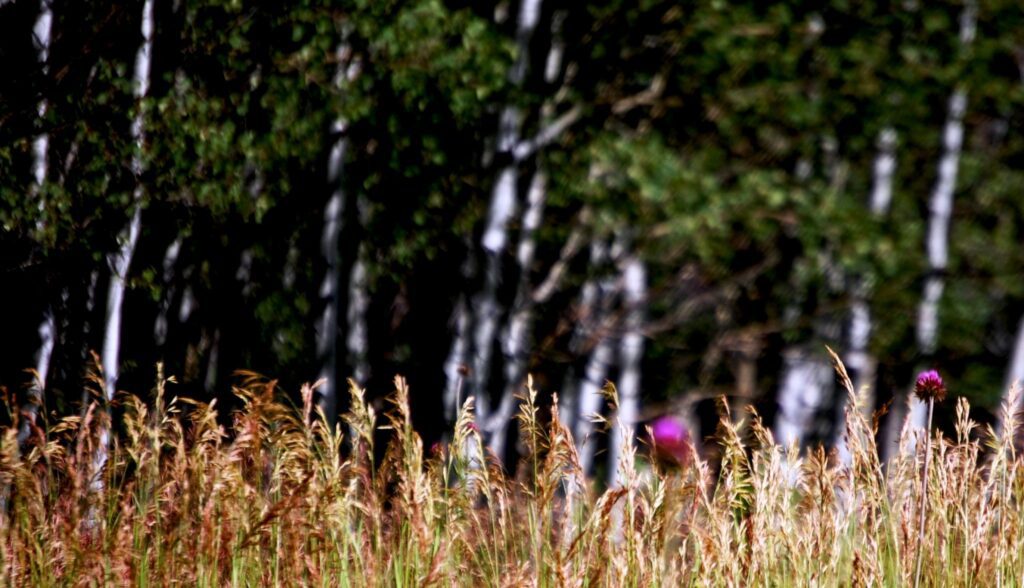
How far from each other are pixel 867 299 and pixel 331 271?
4043 millimetres

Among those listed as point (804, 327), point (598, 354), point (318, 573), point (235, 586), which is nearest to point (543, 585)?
point (318, 573)

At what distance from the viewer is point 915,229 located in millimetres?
8664

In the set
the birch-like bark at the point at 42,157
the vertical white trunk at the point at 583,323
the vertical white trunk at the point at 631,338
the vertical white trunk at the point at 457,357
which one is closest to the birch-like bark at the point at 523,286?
the vertical white trunk at the point at 457,357

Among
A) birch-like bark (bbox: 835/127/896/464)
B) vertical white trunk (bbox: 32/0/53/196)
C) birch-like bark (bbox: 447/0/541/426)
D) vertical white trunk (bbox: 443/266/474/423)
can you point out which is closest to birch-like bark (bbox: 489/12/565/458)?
birch-like bark (bbox: 447/0/541/426)

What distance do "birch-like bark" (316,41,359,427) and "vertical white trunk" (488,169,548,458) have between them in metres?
1.45

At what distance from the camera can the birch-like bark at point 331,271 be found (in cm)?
946

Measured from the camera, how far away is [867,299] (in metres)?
8.77

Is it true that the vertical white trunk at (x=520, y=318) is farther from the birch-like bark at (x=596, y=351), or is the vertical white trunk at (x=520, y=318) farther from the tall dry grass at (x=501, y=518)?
the tall dry grass at (x=501, y=518)

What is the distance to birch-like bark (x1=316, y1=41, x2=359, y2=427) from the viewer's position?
9.46 m

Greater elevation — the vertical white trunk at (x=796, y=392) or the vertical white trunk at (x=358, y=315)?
the vertical white trunk at (x=358, y=315)

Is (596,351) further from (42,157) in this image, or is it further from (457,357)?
(42,157)

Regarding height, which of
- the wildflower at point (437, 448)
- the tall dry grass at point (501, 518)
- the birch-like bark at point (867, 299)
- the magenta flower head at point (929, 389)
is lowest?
the tall dry grass at point (501, 518)

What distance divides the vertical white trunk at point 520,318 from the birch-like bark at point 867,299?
228cm

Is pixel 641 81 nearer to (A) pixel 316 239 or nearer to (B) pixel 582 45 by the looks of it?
(B) pixel 582 45
